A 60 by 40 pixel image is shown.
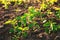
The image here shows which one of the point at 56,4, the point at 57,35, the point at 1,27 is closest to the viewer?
the point at 57,35

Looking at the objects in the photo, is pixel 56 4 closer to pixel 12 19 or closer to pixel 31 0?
pixel 31 0

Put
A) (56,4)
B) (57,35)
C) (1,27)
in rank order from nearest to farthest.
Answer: (57,35) < (1,27) < (56,4)

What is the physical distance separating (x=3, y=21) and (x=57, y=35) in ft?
3.33

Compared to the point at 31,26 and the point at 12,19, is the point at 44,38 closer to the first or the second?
the point at 31,26

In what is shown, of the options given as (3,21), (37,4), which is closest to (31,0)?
(37,4)

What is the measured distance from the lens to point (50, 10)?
12.8 feet

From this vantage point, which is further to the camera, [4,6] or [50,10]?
[4,6]

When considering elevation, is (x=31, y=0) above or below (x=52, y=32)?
above

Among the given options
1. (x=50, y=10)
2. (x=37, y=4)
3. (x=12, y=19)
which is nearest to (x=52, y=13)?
(x=50, y=10)

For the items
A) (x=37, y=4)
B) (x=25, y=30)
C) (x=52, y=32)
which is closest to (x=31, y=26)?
(x=25, y=30)

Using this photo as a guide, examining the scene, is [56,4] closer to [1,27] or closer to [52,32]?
[52,32]

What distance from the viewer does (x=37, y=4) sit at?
4.13 meters

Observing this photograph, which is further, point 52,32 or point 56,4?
point 56,4

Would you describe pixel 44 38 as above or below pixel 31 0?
below
